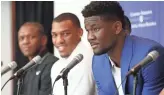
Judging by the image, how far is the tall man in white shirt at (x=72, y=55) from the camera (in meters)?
3.39

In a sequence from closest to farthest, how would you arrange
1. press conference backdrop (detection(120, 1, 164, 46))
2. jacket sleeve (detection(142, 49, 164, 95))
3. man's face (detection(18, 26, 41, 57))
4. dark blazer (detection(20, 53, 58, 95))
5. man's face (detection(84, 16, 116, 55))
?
jacket sleeve (detection(142, 49, 164, 95))
man's face (detection(84, 16, 116, 55))
dark blazer (detection(20, 53, 58, 95))
press conference backdrop (detection(120, 1, 164, 46))
man's face (detection(18, 26, 41, 57))

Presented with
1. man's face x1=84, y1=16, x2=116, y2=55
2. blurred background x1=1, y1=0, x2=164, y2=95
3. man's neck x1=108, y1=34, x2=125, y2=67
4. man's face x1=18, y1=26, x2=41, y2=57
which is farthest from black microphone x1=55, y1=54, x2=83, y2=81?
blurred background x1=1, y1=0, x2=164, y2=95

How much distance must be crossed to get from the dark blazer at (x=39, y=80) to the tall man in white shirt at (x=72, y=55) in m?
0.09

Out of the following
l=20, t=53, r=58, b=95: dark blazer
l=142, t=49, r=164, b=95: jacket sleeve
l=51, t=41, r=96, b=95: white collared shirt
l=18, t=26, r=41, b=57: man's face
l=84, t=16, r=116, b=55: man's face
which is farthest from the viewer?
l=18, t=26, r=41, b=57: man's face

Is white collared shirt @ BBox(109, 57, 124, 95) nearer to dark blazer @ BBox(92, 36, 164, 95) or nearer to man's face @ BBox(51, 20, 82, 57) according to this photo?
dark blazer @ BBox(92, 36, 164, 95)

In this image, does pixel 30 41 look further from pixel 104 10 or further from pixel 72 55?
pixel 104 10

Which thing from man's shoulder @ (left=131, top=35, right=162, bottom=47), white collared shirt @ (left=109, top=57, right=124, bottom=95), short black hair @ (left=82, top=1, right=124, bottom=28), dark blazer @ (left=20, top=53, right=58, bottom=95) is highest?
short black hair @ (left=82, top=1, right=124, bottom=28)

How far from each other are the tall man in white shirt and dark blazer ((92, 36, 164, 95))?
0.88ft

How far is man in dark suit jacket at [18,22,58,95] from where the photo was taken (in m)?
3.76

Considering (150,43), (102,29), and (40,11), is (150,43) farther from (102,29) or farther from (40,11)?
(40,11)

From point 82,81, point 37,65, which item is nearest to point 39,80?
point 37,65

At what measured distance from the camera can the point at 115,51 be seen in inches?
120

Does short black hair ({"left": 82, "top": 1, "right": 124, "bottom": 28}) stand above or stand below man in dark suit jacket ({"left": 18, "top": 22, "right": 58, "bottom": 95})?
above

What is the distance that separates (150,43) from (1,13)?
3.42m
